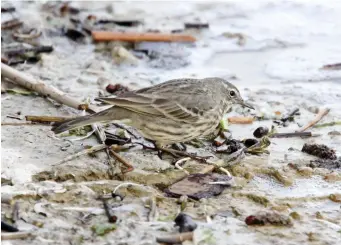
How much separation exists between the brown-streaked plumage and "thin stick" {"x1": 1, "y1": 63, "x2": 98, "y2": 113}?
85cm

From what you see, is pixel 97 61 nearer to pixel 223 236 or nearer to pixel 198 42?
pixel 198 42

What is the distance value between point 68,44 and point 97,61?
1126mm

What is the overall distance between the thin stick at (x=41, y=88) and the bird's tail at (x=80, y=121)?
900 mm

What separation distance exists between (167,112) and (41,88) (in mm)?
1899

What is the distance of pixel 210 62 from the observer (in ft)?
41.8

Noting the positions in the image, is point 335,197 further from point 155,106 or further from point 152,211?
point 155,106

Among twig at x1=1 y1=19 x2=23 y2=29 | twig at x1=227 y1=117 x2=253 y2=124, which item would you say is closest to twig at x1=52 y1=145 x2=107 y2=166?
twig at x1=227 y1=117 x2=253 y2=124

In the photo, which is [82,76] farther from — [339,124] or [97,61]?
[339,124]

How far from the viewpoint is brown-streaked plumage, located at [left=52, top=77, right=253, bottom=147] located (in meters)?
9.12

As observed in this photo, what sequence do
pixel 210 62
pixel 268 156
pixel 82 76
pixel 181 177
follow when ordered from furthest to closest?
pixel 210 62, pixel 82 76, pixel 268 156, pixel 181 177

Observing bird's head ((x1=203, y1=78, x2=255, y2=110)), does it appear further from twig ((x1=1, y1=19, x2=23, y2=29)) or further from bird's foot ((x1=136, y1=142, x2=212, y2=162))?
twig ((x1=1, y1=19, x2=23, y2=29))

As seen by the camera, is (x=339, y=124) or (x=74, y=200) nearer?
(x=74, y=200)

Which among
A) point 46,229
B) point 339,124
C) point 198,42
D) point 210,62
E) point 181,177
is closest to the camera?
point 46,229

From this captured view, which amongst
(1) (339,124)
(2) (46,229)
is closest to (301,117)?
(1) (339,124)
